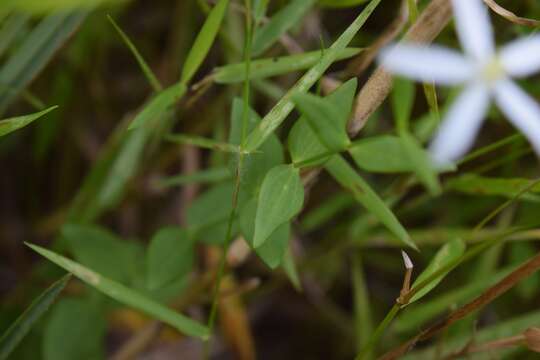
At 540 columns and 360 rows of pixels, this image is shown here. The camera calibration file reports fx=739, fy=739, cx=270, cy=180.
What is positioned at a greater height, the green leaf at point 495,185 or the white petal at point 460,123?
the white petal at point 460,123

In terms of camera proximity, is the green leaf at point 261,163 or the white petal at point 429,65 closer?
the white petal at point 429,65

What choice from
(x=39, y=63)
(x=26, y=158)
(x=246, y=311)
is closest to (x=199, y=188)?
(x=246, y=311)

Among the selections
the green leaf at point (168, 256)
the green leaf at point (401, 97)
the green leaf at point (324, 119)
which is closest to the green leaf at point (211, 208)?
the green leaf at point (168, 256)

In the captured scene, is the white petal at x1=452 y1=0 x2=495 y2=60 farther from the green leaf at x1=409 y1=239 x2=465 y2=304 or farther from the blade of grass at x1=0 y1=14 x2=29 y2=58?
the blade of grass at x1=0 y1=14 x2=29 y2=58

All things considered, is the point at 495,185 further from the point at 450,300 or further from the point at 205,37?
the point at 205,37

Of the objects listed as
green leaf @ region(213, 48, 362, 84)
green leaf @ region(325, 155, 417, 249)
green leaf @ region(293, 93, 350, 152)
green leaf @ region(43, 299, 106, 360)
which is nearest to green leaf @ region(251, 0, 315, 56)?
green leaf @ region(213, 48, 362, 84)

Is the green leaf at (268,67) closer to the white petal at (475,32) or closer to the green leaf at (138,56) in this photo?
the green leaf at (138,56)
